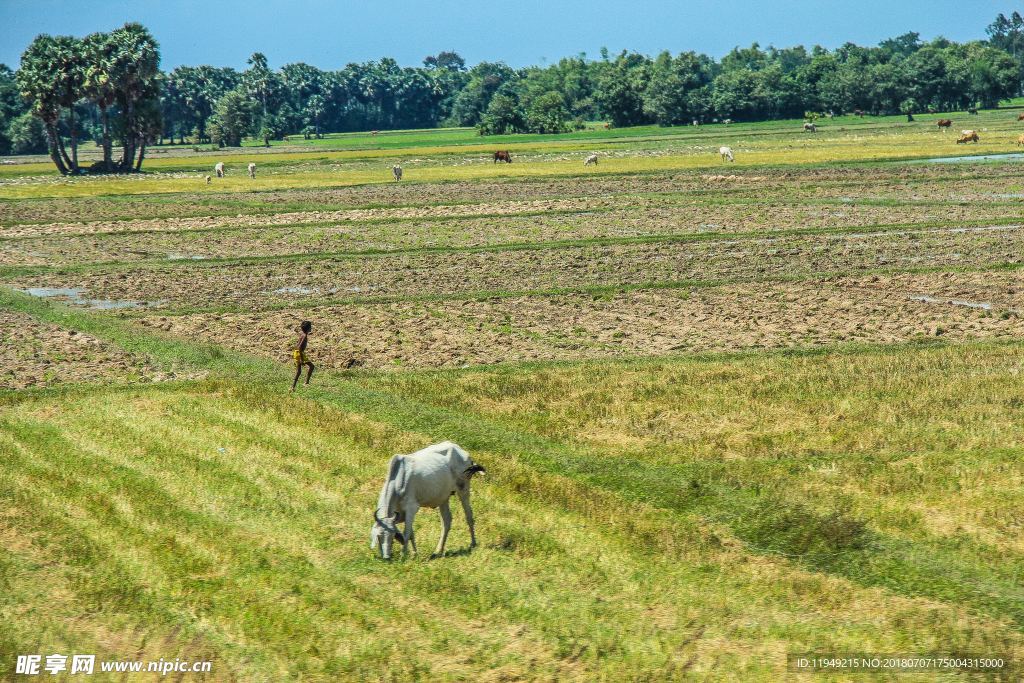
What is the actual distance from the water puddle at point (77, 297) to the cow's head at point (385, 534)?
2133 centimetres

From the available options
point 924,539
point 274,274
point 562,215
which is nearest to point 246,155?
point 562,215

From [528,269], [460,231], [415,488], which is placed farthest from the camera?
[460,231]

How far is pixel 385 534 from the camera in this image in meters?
13.8

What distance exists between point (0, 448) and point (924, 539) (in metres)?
14.0

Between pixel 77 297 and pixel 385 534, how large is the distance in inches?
951

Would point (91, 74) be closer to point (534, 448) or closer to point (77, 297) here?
point (77, 297)

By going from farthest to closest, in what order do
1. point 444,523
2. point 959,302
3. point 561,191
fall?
A: point 561,191, point 959,302, point 444,523

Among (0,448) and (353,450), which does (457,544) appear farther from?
(0,448)

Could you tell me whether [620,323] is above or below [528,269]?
below

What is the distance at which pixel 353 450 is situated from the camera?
744 inches

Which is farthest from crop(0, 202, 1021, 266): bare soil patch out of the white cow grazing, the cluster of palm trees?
the cluster of palm trees

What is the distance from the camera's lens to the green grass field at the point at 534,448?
12.4 meters

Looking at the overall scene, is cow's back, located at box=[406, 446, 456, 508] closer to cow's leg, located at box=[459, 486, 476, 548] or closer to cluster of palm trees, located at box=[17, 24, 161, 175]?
cow's leg, located at box=[459, 486, 476, 548]

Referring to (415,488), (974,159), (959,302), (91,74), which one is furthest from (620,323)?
(91,74)
